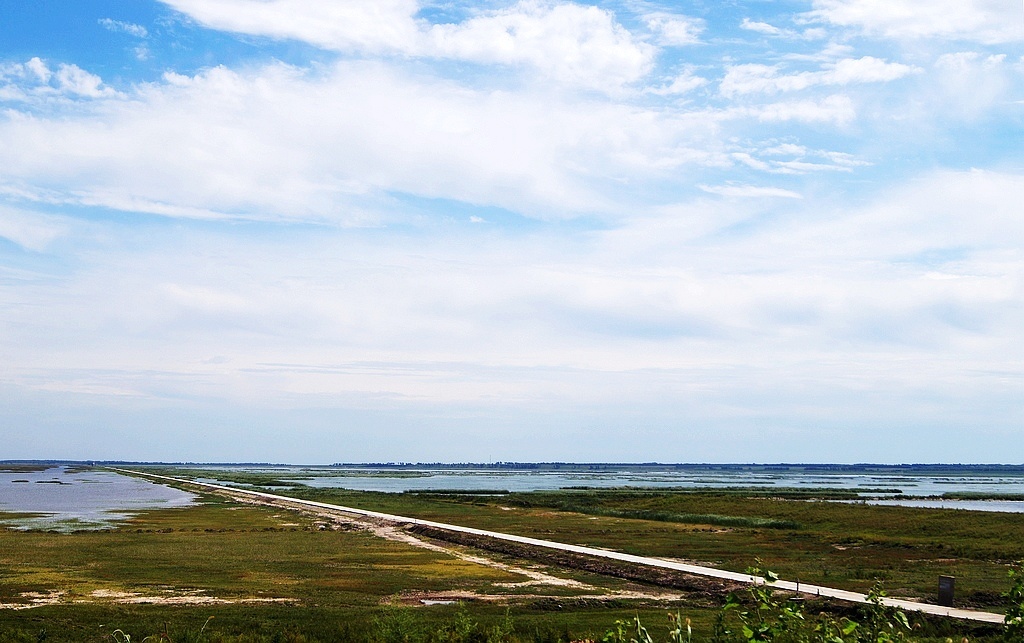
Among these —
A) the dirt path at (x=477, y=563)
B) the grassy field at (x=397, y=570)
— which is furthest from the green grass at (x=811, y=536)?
the dirt path at (x=477, y=563)

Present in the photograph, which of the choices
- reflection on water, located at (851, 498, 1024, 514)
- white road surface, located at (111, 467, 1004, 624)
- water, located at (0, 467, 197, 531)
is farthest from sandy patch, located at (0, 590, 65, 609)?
reflection on water, located at (851, 498, 1024, 514)

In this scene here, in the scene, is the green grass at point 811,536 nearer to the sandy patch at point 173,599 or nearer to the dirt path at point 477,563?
the dirt path at point 477,563

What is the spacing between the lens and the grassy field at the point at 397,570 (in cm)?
2472

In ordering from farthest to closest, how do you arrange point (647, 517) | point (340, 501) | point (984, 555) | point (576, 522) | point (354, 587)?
1. point (340, 501)
2. point (647, 517)
3. point (576, 522)
4. point (984, 555)
5. point (354, 587)

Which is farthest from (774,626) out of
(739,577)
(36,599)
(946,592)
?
(36,599)

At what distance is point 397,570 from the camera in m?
39.5

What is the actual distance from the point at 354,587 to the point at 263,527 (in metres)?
30.8

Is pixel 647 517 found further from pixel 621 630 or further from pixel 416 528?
pixel 621 630

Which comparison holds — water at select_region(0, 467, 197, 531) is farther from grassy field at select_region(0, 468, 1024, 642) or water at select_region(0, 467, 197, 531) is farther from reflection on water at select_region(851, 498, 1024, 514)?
reflection on water at select_region(851, 498, 1024, 514)

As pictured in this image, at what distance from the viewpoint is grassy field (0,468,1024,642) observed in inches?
973

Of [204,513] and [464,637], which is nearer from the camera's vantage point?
[464,637]

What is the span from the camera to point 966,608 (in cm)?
2775

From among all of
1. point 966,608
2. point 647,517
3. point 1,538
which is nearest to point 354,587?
point 966,608

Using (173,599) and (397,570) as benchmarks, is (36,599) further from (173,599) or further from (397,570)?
(397,570)
